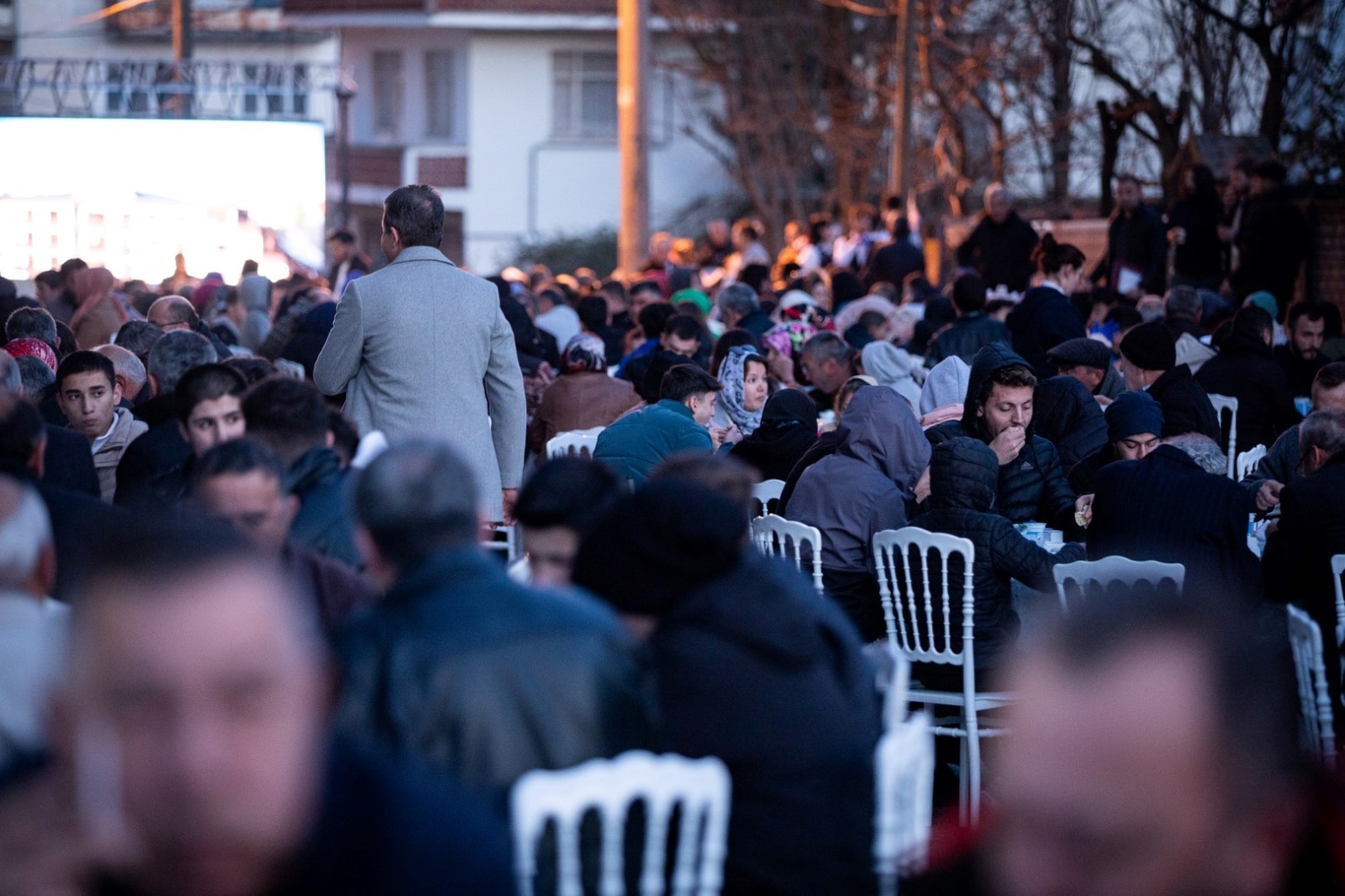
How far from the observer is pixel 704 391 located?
8.24m

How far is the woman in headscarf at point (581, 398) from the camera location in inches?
395

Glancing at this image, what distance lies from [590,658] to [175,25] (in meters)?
24.8

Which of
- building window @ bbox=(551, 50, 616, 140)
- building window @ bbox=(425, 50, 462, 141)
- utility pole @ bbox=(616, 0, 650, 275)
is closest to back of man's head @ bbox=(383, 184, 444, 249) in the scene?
utility pole @ bbox=(616, 0, 650, 275)

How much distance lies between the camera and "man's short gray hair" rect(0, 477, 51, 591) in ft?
11.7

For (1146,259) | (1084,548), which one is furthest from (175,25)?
(1084,548)

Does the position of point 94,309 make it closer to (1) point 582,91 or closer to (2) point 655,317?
(2) point 655,317

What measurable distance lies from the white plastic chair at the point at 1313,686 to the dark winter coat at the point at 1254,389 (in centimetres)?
507

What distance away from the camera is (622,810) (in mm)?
3213

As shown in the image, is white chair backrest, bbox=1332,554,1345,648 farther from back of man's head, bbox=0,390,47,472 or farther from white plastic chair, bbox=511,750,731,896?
back of man's head, bbox=0,390,47,472

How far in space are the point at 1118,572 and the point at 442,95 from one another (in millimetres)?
29897

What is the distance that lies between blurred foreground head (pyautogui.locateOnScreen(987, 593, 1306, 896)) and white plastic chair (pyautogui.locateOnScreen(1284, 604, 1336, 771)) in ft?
10.1

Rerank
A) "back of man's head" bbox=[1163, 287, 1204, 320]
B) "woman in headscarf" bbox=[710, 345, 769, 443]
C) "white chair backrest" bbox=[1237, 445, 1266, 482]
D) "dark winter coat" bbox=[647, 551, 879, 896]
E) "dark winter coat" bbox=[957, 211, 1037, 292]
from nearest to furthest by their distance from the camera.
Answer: "dark winter coat" bbox=[647, 551, 879, 896], "white chair backrest" bbox=[1237, 445, 1266, 482], "woman in headscarf" bbox=[710, 345, 769, 443], "back of man's head" bbox=[1163, 287, 1204, 320], "dark winter coat" bbox=[957, 211, 1037, 292]

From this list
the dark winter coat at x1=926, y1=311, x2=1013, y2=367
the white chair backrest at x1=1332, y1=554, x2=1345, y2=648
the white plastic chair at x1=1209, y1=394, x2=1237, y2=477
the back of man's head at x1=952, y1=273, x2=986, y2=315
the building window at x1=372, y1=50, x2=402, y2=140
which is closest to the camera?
the white chair backrest at x1=1332, y1=554, x2=1345, y2=648

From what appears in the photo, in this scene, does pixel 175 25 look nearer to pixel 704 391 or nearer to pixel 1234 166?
pixel 1234 166
